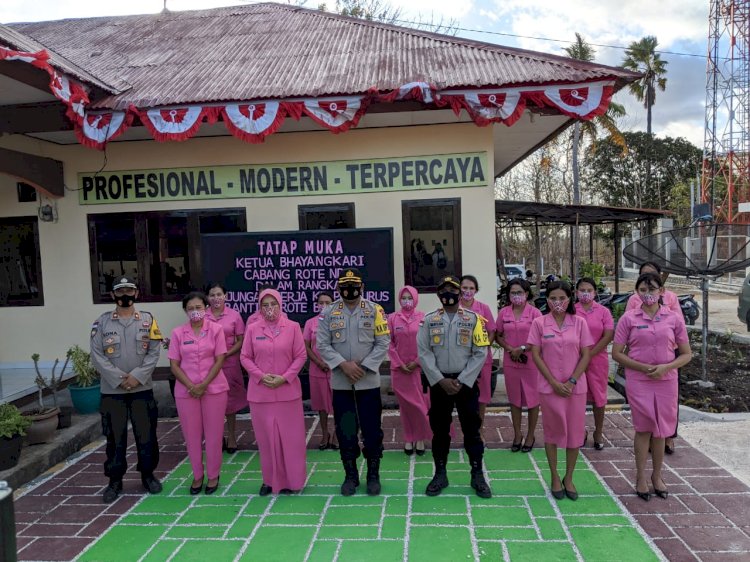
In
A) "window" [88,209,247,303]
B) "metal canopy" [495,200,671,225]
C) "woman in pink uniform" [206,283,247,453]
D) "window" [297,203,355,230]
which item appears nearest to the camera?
"woman in pink uniform" [206,283,247,453]

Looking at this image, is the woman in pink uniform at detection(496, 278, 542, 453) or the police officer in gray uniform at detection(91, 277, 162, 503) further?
the woman in pink uniform at detection(496, 278, 542, 453)

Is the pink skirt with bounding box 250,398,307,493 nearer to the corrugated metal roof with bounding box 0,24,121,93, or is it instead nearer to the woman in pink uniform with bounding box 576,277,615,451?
the woman in pink uniform with bounding box 576,277,615,451

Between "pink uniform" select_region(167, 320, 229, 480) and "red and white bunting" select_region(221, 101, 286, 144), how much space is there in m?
2.59

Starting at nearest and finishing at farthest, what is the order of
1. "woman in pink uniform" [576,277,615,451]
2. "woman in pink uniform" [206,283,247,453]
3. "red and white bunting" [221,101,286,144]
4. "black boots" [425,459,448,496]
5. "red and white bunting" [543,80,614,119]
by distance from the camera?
"black boots" [425,459,448,496] → "woman in pink uniform" [576,277,615,451] → "woman in pink uniform" [206,283,247,453] → "red and white bunting" [543,80,614,119] → "red and white bunting" [221,101,286,144]

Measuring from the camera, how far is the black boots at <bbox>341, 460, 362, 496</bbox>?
439 centimetres

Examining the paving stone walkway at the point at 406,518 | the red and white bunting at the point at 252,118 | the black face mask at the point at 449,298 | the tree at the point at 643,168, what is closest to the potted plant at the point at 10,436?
the paving stone walkway at the point at 406,518

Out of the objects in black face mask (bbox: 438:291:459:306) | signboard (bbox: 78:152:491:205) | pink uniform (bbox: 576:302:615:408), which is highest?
signboard (bbox: 78:152:491:205)

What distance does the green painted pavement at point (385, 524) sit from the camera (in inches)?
139

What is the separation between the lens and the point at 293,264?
20.9 feet

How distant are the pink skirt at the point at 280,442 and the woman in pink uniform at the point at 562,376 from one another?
1.99m

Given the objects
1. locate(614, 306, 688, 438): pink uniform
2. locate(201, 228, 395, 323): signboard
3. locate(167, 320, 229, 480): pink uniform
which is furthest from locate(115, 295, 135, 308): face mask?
locate(614, 306, 688, 438): pink uniform

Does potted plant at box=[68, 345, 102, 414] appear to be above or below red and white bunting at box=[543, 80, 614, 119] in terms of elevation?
below

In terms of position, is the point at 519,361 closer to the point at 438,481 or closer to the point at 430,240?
the point at 438,481

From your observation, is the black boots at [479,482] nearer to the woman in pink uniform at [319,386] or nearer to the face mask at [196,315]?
the woman in pink uniform at [319,386]
